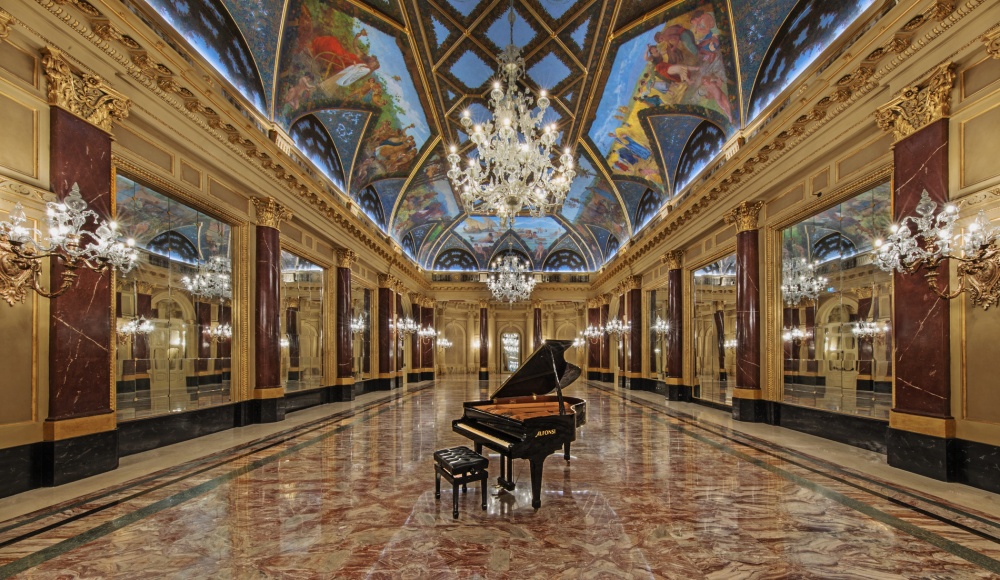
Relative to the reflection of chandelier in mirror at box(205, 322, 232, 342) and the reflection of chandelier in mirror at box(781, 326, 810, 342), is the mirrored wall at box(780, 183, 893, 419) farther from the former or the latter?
the reflection of chandelier in mirror at box(205, 322, 232, 342)

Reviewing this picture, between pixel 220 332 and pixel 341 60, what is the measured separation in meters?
6.03

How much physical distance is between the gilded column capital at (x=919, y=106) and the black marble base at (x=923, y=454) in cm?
346

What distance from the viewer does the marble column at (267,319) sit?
832 cm

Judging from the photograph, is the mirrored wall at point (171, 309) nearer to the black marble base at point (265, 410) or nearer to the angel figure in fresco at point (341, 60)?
the black marble base at point (265, 410)

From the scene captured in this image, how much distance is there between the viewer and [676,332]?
12586 millimetres

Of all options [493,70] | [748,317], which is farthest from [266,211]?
[748,317]

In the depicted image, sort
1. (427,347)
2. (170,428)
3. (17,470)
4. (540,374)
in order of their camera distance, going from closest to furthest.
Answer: (17,470)
(540,374)
(170,428)
(427,347)

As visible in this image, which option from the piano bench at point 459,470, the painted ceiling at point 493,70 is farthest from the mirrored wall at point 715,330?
the piano bench at point 459,470

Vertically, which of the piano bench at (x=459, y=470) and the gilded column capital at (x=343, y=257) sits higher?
the gilded column capital at (x=343, y=257)

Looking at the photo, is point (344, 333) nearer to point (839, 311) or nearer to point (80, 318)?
point (80, 318)

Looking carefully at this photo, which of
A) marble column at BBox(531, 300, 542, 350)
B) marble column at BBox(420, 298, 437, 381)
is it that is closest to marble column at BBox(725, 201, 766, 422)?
marble column at BBox(420, 298, 437, 381)

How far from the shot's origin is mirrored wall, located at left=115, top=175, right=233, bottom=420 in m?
5.85

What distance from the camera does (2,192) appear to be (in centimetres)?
412

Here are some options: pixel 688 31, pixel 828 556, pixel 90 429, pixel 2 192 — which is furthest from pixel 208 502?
pixel 688 31
